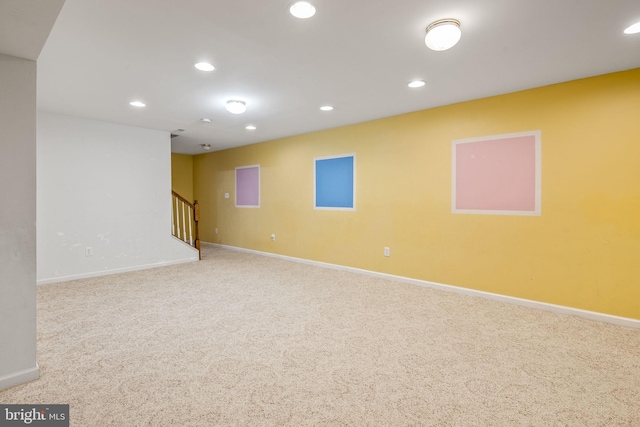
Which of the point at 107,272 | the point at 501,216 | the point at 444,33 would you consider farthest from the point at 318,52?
the point at 107,272

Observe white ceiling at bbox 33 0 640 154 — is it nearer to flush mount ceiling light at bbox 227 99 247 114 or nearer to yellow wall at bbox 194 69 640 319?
flush mount ceiling light at bbox 227 99 247 114

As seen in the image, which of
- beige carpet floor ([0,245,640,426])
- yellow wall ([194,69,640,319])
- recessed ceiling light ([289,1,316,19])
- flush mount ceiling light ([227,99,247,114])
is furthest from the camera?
flush mount ceiling light ([227,99,247,114])

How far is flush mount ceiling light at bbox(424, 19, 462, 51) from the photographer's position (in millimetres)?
1958

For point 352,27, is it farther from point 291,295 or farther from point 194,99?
point 291,295

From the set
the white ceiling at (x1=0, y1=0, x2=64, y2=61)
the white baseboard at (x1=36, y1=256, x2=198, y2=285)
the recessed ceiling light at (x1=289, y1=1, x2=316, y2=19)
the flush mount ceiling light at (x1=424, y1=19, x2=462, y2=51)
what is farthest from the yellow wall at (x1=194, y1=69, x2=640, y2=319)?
the white ceiling at (x1=0, y1=0, x2=64, y2=61)

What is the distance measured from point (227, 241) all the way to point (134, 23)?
5.64m

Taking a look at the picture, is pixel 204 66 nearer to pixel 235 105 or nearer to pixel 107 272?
pixel 235 105

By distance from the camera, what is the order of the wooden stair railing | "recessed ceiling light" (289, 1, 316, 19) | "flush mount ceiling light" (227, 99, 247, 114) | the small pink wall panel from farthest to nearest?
the wooden stair railing < "flush mount ceiling light" (227, 99, 247, 114) < the small pink wall panel < "recessed ceiling light" (289, 1, 316, 19)

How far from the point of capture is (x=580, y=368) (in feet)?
6.89

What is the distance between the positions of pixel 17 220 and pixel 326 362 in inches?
90.0

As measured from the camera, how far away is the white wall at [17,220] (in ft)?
6.10

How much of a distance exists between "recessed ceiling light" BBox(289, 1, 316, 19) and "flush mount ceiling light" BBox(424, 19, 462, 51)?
2.68 ft

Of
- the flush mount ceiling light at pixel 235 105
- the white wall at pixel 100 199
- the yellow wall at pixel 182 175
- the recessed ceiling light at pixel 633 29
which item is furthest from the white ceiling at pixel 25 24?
the yellow wall at pixel 182 175

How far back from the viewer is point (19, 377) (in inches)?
74.6
